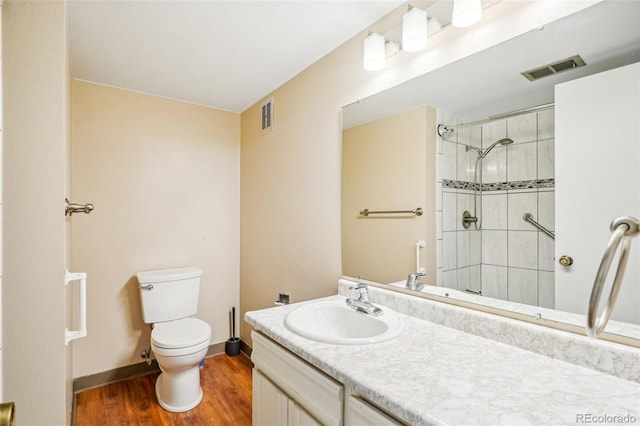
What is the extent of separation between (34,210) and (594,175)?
73.4 inches

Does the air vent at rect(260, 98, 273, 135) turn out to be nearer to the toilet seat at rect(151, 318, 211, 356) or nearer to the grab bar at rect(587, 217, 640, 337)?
the toilet seat at rect(151, 318, 211, 356)

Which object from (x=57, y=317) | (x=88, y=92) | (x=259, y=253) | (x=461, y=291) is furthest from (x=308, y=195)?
(x=88, y=92)

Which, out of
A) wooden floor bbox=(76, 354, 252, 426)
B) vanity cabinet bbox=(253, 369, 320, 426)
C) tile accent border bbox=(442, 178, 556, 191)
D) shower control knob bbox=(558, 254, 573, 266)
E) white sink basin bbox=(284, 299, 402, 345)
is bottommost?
wooden floor bbox=(76, 354, 252, 426)

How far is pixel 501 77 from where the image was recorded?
1.20 m

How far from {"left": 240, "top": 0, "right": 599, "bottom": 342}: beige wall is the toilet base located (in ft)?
2.39

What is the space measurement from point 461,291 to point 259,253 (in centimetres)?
174

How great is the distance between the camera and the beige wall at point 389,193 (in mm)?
1439

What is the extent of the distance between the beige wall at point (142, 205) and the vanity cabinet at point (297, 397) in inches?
63.2

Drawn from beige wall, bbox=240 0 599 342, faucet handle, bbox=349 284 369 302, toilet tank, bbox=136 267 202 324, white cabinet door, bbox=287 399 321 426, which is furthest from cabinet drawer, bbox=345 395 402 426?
Answer: toilet tank, bbox=136 267 202 324

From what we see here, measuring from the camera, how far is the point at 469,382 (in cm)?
85

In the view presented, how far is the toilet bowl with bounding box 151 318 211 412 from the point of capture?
201 centimetres

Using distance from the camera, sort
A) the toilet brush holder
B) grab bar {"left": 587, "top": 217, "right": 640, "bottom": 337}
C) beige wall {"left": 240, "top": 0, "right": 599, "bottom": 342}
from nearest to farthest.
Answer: grab bar {"left": 587, "top": 217, "right": 640, "bottom": 337}, beige wall {"left": 240, "top": 0, "right": 599, "bottom": 342}, the toilet brush holder

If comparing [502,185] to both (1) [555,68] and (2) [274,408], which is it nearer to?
(1) [555,68]

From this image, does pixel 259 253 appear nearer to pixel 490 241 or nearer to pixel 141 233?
pixel 141 233
